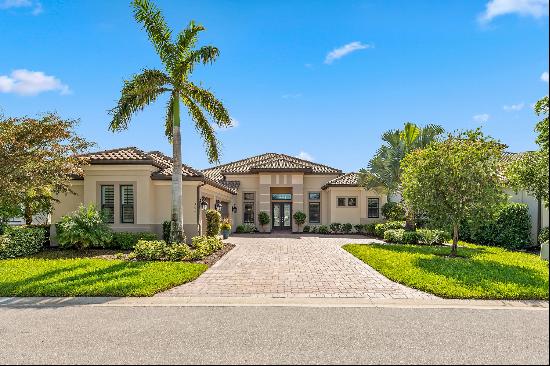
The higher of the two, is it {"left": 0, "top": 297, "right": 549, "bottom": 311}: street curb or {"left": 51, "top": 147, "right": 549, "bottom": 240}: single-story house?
{"left": 51, "top": 147, "right": 549, "bottom": 240}: single-story house

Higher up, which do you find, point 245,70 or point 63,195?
point 245,70

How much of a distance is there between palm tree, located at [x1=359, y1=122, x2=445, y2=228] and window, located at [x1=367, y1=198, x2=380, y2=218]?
20.8ft

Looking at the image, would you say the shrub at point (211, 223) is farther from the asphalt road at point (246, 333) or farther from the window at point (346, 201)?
the asphalt road at point (246, 333)

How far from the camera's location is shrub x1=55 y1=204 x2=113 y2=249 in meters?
15.1

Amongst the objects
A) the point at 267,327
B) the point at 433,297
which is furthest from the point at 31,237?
the point at 433,297

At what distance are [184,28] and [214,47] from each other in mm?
1341

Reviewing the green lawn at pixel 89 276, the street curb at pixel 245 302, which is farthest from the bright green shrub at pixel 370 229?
the street curb at pixel 245 302

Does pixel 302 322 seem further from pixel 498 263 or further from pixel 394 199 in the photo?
pixel 394 199

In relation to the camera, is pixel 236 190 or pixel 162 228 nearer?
pixel 162 228

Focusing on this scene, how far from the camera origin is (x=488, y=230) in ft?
65.7

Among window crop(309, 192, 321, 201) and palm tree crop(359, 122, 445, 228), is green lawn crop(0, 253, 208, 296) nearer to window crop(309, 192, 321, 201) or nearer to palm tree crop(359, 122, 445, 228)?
palm tree crop(359, 122, 445, 228)

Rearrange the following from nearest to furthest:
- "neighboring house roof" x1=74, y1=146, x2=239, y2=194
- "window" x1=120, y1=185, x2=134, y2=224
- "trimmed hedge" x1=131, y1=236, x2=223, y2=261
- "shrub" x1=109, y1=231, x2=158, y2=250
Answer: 1. "trimmed hedge" x1=131, y1=236, x2=223, y2=261
2. "shrub" x1=109, y1=231, x2=158, y2=250
3. "neighboring house roof" x1=74, y1=146, x2=239, y2=194
4. "window" x1=120, y1=185, x2=134, y2=224

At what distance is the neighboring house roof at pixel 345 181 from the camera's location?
29.5m

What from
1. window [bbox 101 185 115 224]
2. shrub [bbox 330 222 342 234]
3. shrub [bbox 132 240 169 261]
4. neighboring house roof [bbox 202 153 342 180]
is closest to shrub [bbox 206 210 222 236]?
window [bbox 101 185 115 224]
